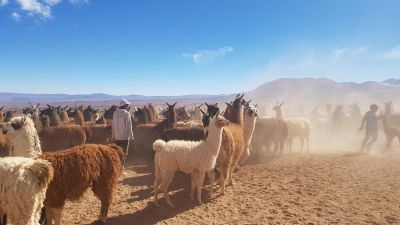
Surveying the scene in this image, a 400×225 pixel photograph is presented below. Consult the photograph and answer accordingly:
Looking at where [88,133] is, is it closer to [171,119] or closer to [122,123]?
[171,119]

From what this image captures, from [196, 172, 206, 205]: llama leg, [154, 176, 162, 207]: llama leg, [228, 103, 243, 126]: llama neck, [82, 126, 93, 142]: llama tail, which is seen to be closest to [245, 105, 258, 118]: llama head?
[228, 103, 243, 126]: llama neck

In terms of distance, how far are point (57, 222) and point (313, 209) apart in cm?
438

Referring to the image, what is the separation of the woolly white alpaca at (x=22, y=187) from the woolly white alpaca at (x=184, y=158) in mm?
2692

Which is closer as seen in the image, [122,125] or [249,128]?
[122,125]

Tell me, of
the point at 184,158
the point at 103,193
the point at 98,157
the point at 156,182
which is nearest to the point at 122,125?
the point at 156,182

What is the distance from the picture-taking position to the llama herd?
4.13m

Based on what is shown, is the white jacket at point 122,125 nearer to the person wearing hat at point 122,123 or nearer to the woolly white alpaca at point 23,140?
the person wearing hat at point 122,123

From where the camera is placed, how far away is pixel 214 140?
6.93m

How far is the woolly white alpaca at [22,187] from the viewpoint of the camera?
13.2 ft

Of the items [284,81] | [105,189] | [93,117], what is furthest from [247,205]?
[284,81]

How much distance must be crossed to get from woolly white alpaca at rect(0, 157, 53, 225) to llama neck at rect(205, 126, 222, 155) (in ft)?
11.0

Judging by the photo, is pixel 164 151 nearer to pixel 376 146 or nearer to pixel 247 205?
pixel 247 205

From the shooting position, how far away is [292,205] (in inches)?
261

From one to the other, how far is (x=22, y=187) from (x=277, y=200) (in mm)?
4732
